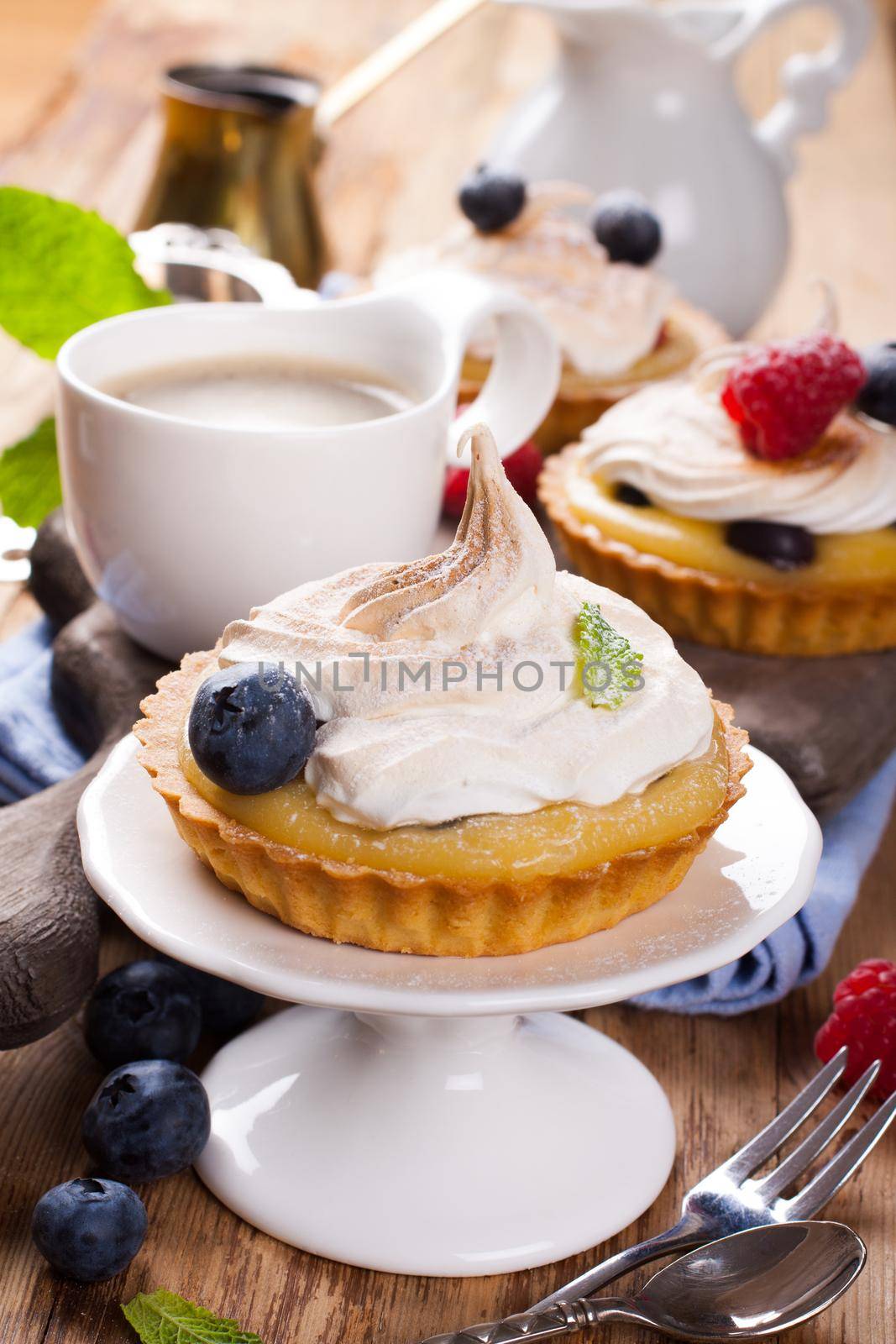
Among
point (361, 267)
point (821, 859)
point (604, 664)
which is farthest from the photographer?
point (361, 267)

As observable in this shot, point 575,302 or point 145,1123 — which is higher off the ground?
point 575,302

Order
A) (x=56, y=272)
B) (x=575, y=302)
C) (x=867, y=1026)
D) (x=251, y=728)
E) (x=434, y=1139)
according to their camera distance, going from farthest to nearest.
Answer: (x=575, y=302)
(x=56, y=272)
(x=867, y=1026)
(x=434, y=1139)
(x=251, y=728)

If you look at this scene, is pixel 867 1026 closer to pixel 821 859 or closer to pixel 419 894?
pixel 821 859

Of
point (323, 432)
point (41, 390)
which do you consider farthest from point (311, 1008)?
point (41, 390)

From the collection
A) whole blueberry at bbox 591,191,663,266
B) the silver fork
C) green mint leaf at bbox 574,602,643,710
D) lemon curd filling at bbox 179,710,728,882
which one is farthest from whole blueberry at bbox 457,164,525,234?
the silver fork

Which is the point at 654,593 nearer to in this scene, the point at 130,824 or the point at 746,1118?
the point at 746,1118

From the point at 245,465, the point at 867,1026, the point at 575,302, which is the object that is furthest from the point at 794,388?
the point at 867,1026

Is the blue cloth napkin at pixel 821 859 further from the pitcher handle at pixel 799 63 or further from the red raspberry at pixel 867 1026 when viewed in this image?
the pitcher handle at pixel 799 63

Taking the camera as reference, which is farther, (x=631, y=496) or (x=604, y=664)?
(x=631, y=496)
